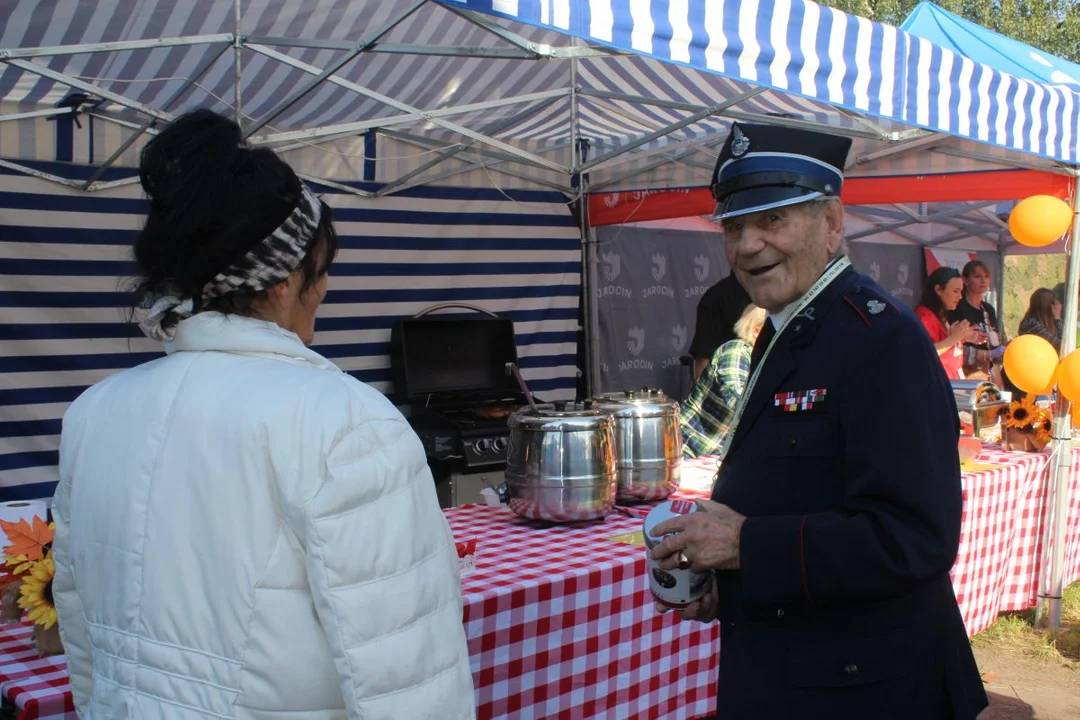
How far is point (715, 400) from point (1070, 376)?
5.03ft

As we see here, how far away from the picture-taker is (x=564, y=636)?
2.39m

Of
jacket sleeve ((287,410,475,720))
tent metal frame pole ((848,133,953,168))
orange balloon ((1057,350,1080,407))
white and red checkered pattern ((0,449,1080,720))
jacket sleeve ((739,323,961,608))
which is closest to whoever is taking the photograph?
jacket sleeve ((287,410,475,720))

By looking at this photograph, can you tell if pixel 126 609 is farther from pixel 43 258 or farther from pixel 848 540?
pixel 43 258

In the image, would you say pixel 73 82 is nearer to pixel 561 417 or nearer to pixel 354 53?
pixel 354 53

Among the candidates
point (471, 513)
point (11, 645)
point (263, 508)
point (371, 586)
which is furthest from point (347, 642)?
point (471, 513)

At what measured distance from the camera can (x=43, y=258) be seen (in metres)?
4.73

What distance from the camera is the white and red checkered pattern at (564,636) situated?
221 cm

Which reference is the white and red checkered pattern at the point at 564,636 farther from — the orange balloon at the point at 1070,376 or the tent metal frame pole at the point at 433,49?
the orange balloon at the point at 1070,376

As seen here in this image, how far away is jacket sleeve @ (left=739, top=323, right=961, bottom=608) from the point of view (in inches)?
49.9

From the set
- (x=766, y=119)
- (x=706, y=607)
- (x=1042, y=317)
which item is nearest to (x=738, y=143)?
(x=706, y=607)

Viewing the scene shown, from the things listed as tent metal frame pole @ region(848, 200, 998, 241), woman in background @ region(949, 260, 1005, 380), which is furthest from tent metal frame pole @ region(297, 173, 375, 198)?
tent metal frame pole @ region(848, 200, 998, 241)

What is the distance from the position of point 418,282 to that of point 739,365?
2.64 metres

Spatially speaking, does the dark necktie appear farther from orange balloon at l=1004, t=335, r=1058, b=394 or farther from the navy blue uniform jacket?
orange balloon at l=1004, t=335, r=1058, b=394

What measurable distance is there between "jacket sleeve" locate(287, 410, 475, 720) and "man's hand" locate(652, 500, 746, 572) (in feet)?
1.49
